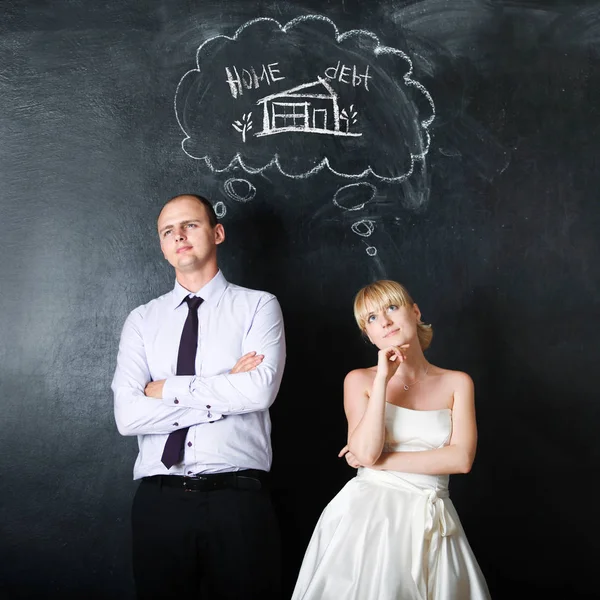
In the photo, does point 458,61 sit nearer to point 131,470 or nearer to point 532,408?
point 532,408

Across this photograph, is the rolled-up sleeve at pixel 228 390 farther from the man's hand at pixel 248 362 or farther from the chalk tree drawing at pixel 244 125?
the chalk tree drawing at pixel 244 125

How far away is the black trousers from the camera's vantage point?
2.53 m

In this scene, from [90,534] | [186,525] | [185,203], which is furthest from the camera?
[90,534]

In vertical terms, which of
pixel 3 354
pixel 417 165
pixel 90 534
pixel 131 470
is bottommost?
pixel 90 534

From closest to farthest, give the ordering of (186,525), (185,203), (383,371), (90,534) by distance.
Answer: (383,371) < (186,525) < (185,203) < (90,534)

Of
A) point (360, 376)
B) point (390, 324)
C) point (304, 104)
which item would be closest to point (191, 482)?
point (360, 376)

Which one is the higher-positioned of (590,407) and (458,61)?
(458,61)

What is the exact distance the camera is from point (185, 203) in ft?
9.27

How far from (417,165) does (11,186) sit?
1.61 meters

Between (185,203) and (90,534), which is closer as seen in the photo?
(185,203)

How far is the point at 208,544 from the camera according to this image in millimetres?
2555

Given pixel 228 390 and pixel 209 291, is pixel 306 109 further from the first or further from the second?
pixel 228 390

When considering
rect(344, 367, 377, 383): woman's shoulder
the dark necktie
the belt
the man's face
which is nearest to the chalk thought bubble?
the man's face

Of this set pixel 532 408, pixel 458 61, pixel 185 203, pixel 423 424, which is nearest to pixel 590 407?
pixel 532 408
